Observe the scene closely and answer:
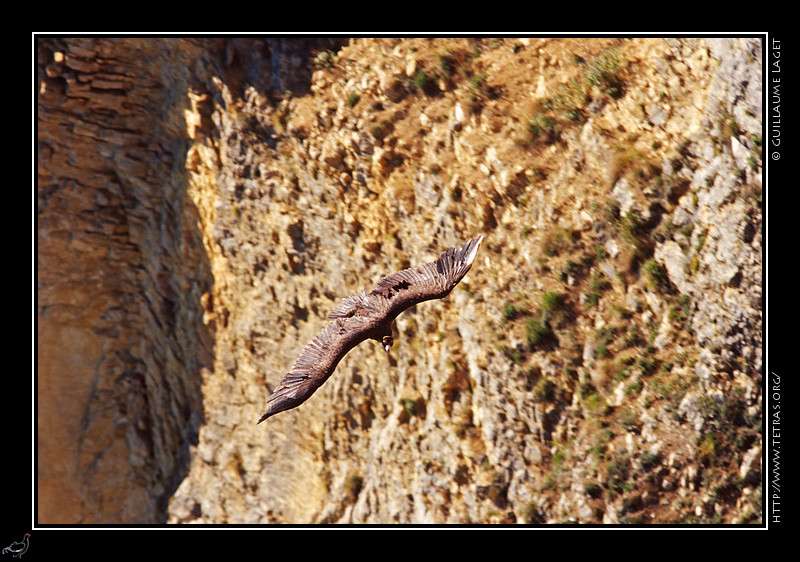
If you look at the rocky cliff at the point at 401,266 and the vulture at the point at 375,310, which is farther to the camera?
the rocky cliff at the point at 401,266

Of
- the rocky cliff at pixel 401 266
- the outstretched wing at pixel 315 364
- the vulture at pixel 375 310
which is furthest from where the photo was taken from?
the rocky cliff at pixel 401 266

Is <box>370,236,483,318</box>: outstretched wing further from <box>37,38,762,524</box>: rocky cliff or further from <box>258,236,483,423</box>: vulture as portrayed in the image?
<box>37,38,762,524</box>: rocky cliff

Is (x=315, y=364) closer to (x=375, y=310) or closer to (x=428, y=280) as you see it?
(x=375, y=310)

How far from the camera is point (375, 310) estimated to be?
10414 mm

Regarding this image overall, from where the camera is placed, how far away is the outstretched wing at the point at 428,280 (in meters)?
10.2

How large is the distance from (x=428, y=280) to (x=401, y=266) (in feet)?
18.8

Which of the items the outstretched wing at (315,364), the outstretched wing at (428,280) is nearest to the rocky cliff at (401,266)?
the outstretched wing at (428,280)

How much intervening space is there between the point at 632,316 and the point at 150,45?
47.3 feet

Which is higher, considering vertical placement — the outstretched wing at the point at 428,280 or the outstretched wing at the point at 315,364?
the outstretched wing at the point at 428,280

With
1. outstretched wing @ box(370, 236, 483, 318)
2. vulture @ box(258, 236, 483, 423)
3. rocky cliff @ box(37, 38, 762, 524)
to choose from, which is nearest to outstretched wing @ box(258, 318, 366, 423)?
vulture @ box(258, 236, 483, 423)

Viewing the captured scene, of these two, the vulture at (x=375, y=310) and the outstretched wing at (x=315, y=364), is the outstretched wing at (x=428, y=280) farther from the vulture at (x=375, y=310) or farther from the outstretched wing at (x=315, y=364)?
the outstretched wing at (x=315, y=364)

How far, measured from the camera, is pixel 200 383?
21.2 metres

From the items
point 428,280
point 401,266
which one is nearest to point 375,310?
point 428,280
